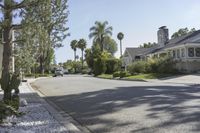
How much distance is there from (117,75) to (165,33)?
22.5 meters

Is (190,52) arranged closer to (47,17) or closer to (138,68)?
(138,68)

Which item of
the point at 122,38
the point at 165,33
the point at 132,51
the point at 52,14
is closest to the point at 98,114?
the point at 52,14

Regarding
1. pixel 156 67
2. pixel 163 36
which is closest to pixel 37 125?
pixel 156 67

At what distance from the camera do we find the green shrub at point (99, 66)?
70525 mm

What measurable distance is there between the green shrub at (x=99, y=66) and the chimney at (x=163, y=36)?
1159 cm

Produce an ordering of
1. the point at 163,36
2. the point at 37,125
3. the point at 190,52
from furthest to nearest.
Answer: the point at 163,36
the point at 190,52
the point at 37,125

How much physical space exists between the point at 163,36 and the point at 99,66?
13.3m

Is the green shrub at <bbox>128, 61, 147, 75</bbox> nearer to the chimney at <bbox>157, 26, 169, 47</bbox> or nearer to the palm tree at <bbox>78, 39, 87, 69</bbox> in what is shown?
the chimney at <bbox>157, 26, 169, 47</bbox>

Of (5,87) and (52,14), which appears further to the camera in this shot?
(52,14)

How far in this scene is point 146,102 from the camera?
583 inches

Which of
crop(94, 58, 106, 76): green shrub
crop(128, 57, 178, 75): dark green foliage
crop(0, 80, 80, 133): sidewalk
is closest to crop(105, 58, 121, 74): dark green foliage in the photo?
crop(94, 58, 106, 76): green shrub

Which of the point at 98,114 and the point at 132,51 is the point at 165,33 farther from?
the point at 98,114

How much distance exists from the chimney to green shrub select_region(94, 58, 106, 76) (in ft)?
38.0

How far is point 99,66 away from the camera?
233 feet
